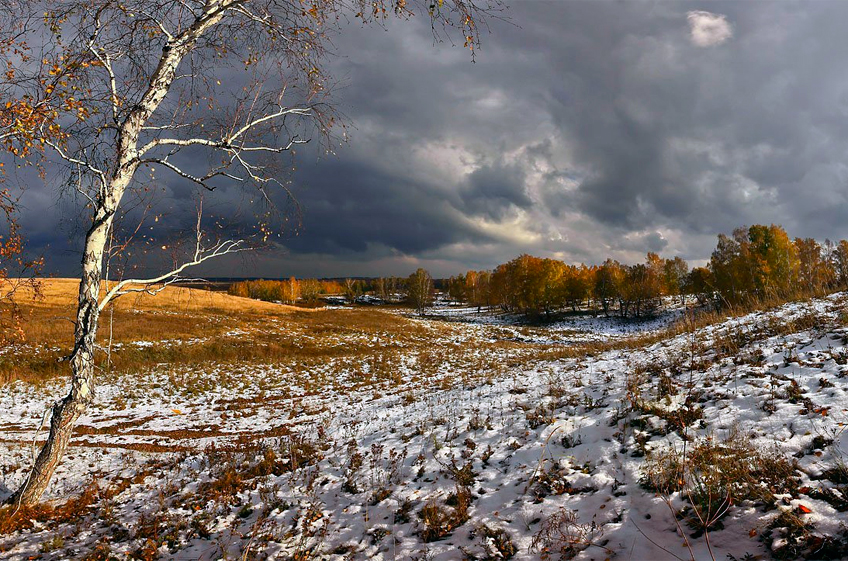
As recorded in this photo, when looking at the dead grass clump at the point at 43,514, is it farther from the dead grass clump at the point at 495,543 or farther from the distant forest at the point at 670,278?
the distant forest at the point at 670,278

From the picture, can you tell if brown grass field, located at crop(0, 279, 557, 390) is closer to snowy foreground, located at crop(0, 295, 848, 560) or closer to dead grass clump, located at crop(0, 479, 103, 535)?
dead grass clump, located at crop(0, 479, 103, 535)

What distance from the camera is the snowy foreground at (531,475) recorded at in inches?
144

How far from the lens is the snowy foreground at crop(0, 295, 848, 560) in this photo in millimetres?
3664

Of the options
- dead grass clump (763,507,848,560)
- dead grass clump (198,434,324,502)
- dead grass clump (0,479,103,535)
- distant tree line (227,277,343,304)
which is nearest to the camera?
dead grass clump (763,507,848,560)

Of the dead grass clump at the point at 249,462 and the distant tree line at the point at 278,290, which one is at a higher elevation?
the distant tree line at the point at 278,290

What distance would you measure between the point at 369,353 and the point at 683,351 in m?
20.9

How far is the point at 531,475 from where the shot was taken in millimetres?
5168

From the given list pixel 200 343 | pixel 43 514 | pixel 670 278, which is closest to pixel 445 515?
pixel 43 514

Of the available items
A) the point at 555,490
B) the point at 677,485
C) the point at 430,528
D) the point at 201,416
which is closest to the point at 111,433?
the point at 201,416

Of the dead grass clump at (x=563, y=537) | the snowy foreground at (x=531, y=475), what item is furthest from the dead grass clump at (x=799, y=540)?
the dead grass clump at (x=563, y=537)

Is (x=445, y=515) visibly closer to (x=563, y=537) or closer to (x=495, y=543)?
(x=495, y=543)

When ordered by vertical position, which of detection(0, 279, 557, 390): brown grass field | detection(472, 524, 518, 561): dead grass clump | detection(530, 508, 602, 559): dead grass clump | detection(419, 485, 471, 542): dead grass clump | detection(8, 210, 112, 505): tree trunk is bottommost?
detection(0, 279, 557, 390): brown grass field

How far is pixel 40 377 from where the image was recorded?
55.6ft

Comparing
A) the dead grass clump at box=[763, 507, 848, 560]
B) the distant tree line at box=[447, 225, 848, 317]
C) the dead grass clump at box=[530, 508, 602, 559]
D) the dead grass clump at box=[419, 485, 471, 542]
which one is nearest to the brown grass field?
the dead grass clump at box=[419, 485, 471, 542]
